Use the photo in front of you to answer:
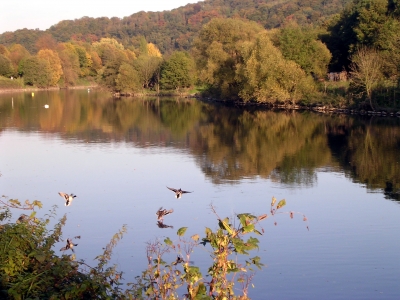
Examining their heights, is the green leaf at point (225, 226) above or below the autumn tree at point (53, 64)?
below

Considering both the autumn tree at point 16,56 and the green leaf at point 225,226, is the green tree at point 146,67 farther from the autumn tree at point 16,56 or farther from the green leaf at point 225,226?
the green leaf at point 225,226

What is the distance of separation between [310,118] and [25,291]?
26.8 meters

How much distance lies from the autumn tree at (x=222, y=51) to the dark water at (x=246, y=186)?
52.9 ft

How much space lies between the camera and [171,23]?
13138cm

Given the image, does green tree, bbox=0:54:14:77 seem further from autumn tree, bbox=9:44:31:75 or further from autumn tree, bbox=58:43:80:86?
autumn tree, bbox=58:43:80:86

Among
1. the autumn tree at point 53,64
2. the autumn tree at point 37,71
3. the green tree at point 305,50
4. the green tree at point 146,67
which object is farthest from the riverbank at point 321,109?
the autumn tree at point 53,64

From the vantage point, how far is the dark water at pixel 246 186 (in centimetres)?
777

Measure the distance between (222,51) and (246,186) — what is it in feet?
101

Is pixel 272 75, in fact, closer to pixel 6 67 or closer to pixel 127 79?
pixel 127 79

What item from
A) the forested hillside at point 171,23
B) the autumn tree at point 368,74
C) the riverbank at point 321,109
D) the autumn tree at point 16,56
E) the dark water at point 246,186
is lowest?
the dark water at point 246,186

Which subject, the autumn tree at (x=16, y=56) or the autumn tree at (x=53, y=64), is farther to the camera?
the autumn tree at (x=53, y=64)

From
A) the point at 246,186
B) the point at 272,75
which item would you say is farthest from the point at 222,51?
the point at 246,186

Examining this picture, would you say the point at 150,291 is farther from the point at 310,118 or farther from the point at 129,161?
the point at 310,118

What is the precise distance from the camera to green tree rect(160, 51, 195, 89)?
2234 inches
